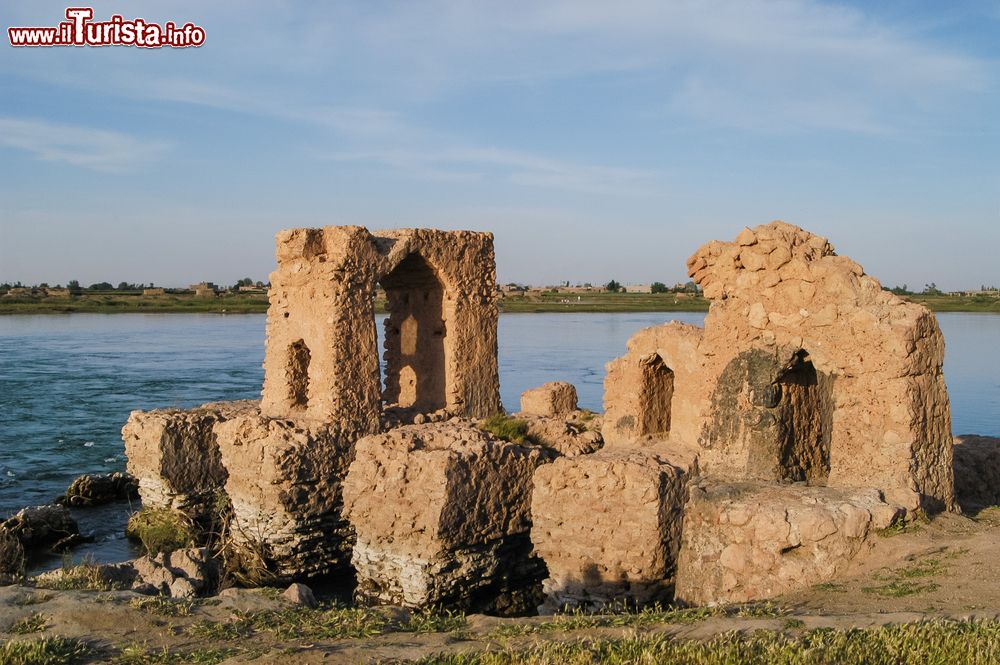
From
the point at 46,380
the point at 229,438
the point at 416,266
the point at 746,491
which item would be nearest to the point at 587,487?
the point at 746,491

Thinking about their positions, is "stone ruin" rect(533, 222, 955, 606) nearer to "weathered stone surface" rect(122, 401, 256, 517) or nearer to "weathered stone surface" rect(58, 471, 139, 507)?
"weathered stone surface" rect(122, 401, 256, 517)

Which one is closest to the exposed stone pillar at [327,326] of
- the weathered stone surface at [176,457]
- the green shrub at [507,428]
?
the weathered stone surface at [176,457]

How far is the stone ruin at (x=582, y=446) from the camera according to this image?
9.81 meters

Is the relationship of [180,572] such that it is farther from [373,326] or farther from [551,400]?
[551,400]

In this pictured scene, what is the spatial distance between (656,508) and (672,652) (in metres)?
4.77

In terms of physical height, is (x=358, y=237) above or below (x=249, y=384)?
above

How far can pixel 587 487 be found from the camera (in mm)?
10883

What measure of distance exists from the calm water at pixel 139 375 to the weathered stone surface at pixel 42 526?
29.4 inches

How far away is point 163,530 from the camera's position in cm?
1628

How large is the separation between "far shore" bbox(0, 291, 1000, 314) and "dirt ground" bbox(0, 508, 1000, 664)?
209 feet

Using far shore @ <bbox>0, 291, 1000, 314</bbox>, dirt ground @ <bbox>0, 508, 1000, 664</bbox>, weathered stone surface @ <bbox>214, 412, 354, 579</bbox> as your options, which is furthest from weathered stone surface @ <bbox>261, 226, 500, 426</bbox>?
far shore @ <bbox>0, 291, 1000, 314</bbox>

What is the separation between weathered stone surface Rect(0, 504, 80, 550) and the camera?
53.8 feet

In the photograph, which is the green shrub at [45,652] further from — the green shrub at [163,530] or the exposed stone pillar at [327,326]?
the green shrub at [163,530]

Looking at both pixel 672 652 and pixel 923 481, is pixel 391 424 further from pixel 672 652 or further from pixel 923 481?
pixel 672 652
